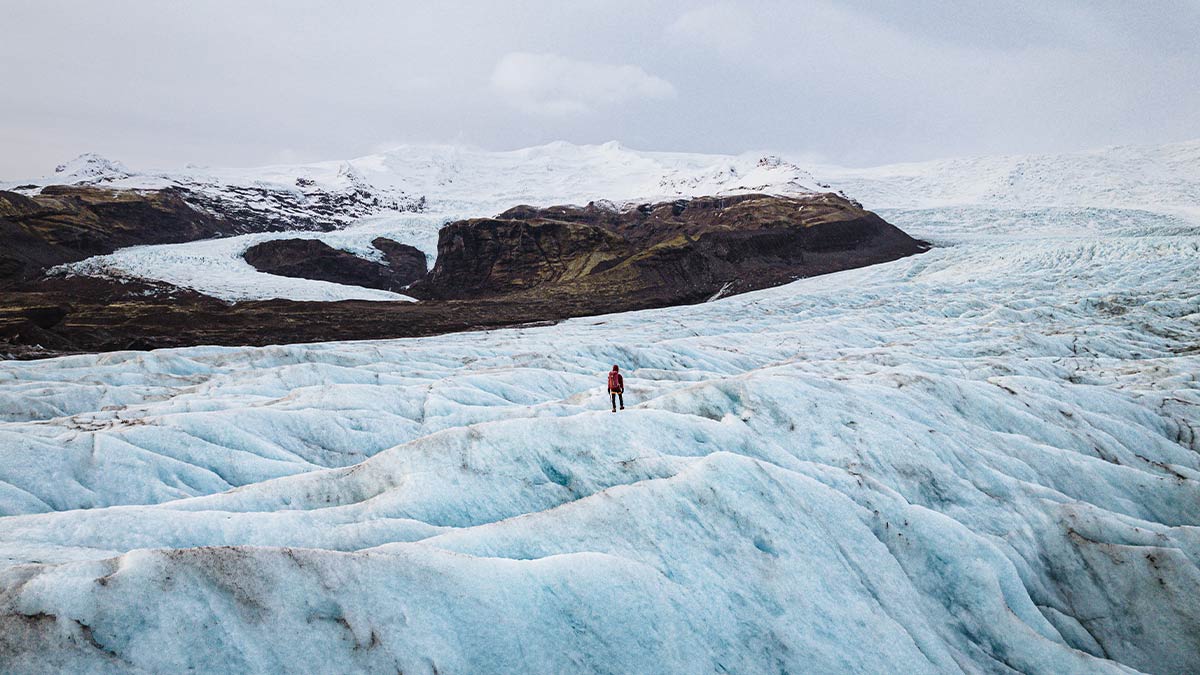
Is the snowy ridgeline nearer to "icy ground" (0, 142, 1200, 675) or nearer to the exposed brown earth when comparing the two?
the exposed brown earth

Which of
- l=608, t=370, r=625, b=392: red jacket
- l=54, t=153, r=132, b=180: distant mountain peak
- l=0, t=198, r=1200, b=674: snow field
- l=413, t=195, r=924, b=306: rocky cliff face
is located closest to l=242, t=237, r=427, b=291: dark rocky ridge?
l=413, t=195, r=924, b=306: rocky cliff face

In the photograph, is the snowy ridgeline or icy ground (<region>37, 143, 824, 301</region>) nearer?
icy ground (<region>37, 143, 824, 301</region>)

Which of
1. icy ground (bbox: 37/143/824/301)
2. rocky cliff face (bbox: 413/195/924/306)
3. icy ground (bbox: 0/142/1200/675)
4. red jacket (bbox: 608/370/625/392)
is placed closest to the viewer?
icy ground (bbox: 0/142/1200/675)

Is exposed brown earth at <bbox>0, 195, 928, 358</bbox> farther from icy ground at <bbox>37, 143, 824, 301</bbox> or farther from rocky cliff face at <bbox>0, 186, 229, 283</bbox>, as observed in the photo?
rocky cliff face at <bbox>0, 186, 229, 283</bbox>

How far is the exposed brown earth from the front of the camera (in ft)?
139

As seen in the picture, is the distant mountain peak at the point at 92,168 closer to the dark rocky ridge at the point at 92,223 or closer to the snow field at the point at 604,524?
the dark rocky ridge at the point at 92,223

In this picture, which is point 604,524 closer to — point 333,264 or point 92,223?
point 333,264

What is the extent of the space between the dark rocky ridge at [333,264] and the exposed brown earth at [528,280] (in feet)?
2.71

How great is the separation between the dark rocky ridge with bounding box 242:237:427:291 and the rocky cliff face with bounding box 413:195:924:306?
207 inches

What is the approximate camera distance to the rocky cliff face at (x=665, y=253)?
254 ft

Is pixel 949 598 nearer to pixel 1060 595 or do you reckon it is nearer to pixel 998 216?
pixel 1060 595

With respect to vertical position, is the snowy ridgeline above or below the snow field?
above

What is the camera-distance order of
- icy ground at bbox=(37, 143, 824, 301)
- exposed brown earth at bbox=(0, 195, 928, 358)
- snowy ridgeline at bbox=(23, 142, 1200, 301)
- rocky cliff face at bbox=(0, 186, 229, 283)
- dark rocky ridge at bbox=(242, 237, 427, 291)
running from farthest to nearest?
snowy ridgeline at bbox=(23, 142, 1200, 301) < dark rocky ridge at bbox=(242, 237, 427, 291) < rocky cliff face at bbox=(0, 186, 229, 283) < icy ground at bbox=(37, 143, 824, 301) < exposed brown earth at bbox=(0, 195, 928, 358)

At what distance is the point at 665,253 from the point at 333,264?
4698 centimetres
